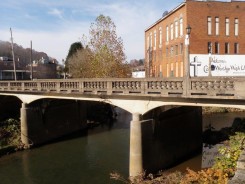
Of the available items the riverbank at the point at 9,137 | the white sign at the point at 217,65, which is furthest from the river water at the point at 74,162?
the white sign at the point at 217,65

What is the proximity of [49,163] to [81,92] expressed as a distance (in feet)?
21.4

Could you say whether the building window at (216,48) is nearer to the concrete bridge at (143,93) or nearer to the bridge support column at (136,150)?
the concrete bridge at (143,93)

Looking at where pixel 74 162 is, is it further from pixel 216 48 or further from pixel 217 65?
pixel 216 48

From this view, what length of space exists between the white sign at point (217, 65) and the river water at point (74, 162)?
1122cm

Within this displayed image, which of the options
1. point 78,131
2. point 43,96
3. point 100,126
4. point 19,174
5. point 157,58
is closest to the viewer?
point 19,174

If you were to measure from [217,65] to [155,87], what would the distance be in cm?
1902

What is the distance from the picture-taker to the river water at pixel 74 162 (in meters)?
19.7

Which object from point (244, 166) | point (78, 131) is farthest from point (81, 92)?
point (244, 166)

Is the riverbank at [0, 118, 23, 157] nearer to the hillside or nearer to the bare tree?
the bare tree

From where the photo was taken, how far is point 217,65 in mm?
33562

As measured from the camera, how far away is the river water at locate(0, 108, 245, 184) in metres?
19.7

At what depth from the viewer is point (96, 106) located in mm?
42031

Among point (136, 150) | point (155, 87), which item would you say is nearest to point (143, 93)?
point (155, 87)

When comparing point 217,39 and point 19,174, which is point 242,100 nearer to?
point 19,174
